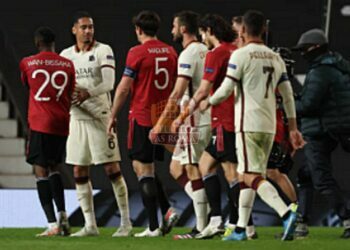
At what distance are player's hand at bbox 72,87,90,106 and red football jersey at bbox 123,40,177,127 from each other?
22.8 inches

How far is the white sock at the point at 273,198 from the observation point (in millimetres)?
9688

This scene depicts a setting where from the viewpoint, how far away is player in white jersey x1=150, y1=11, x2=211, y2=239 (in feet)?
35.1

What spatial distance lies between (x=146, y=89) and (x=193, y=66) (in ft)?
1.35

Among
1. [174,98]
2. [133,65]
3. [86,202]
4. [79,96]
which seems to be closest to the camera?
[174,98]

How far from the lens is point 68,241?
10477 mm

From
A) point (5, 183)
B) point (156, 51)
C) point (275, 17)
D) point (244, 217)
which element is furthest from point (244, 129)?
point (5, 183)

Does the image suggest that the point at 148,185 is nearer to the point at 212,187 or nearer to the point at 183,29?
the point at 212,187

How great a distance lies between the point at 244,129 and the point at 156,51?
1.32m

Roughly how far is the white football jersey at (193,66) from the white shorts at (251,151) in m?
1.00

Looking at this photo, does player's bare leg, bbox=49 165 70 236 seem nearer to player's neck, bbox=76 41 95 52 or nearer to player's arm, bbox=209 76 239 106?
player's neck, bbox=76 41 95 52

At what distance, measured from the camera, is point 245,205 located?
9.94 m

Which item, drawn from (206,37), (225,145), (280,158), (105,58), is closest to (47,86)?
(105,58)

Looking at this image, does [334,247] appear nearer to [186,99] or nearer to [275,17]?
[186,99]

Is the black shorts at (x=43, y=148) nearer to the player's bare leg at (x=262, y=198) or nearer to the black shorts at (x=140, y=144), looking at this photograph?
the black shorts at (x=140, y=144)
